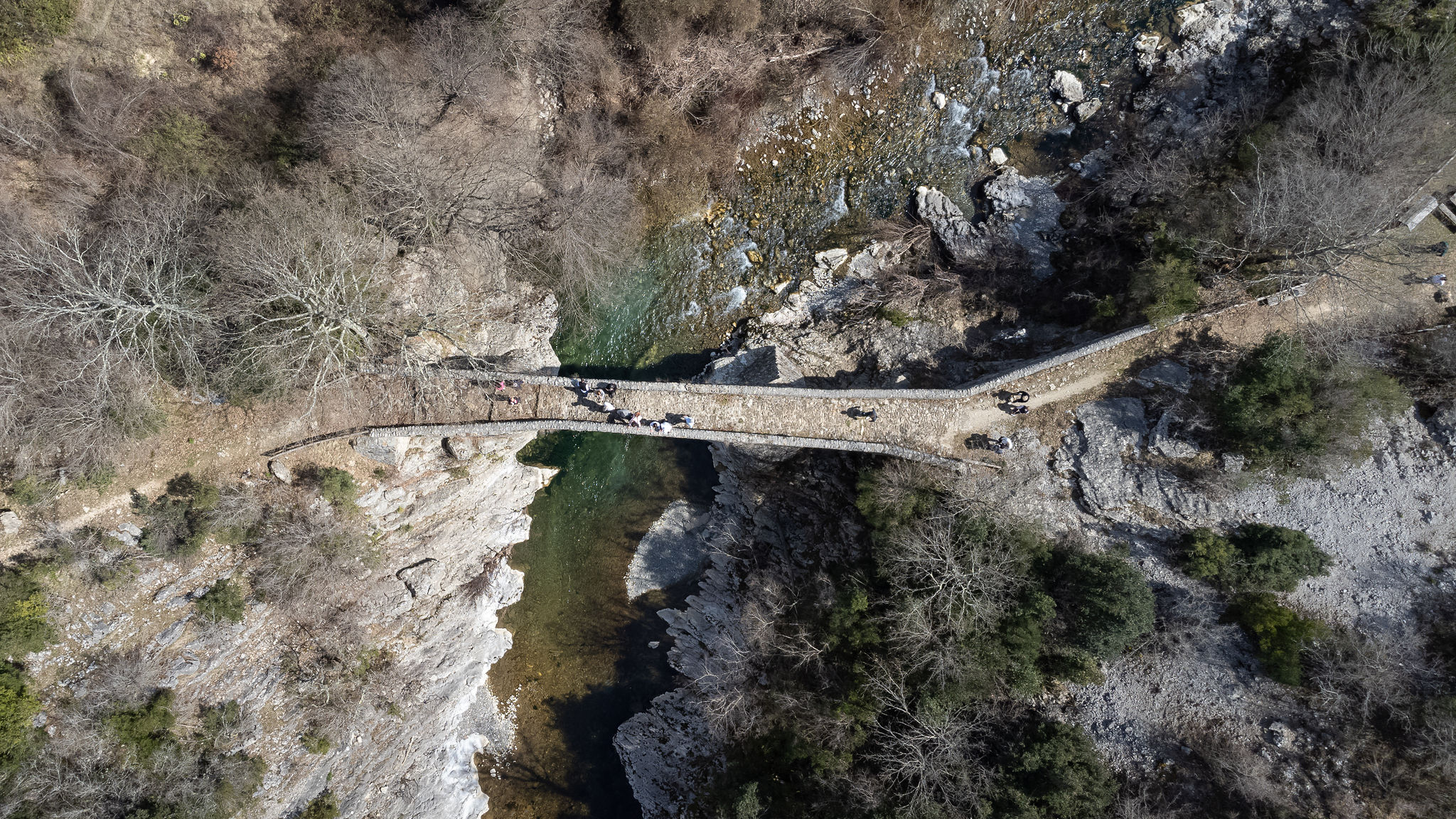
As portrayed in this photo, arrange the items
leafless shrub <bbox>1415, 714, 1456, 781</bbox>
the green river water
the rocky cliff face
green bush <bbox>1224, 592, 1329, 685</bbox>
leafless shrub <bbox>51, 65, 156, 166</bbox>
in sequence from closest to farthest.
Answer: leafless shrub <bbox>1415, 714, 1456, 781</bbox> → green bush <bbox>1224, 592, 1329, 685</bbox> → leafless shrub <bbox>51, 65, 156, 166</bbox> → the rocky cliff face → the green river water

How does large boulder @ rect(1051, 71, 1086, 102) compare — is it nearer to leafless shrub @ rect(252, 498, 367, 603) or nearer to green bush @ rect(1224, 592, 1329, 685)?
green bush @ rect(1224, 592, 1329, 685)

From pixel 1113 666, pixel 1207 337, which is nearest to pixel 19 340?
pixel 1113 666

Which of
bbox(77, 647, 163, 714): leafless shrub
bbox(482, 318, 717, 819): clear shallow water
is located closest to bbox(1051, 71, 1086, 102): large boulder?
bbox(482, 318, 717, 819): clear shallow water

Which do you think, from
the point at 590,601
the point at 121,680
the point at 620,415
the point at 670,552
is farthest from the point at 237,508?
the point at 670,552

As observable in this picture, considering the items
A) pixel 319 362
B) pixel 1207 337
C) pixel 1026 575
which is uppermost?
pixel 319 362

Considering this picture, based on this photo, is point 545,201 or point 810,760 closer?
point 810,760

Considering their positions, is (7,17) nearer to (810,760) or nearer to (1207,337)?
(810,760)
